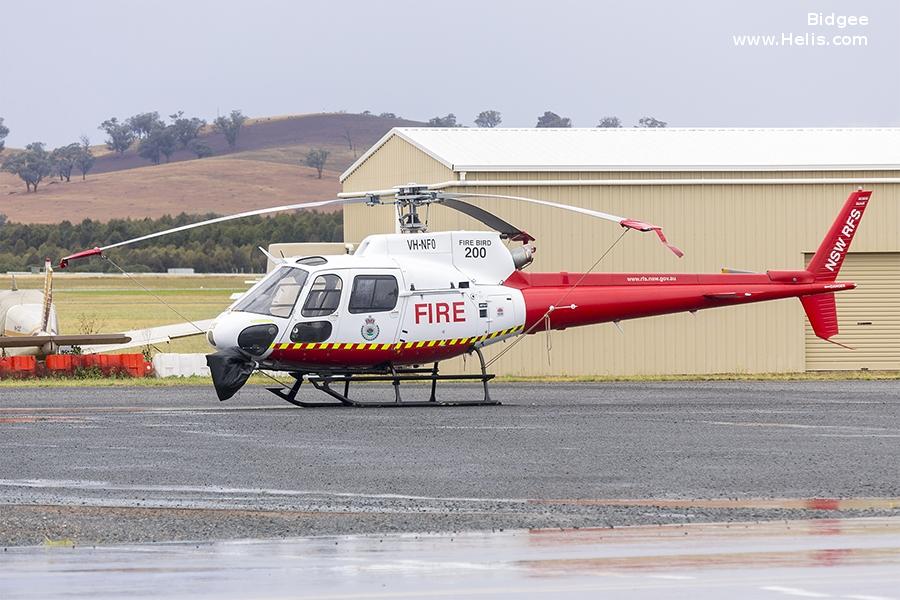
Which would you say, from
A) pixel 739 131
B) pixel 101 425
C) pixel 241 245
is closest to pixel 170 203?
pixel 241 245

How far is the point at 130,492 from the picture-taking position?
12.3m

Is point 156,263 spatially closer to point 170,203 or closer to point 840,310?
point 170,203

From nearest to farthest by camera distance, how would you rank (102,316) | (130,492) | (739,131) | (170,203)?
(130,492) < (739,131) < (102,316) < (170,203)

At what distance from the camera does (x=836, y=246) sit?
23.4 m

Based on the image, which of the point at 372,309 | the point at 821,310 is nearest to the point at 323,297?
the point at 372,309

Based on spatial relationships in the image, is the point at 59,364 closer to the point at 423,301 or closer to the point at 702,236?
the point at 423,301

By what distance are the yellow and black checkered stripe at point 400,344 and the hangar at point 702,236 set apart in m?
7.51

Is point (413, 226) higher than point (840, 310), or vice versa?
point (413, 226)

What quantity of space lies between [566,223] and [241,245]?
106203 millimetres

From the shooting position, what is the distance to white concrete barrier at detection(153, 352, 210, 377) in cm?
2802

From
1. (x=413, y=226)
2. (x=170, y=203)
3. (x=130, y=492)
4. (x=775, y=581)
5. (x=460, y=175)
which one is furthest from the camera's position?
(x=170, y=203)

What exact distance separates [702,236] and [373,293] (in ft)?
35.5

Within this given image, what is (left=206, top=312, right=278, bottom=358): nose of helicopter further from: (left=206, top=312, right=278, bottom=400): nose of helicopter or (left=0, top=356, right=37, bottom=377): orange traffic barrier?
(left=0, top=356, right=37, bottom=377): orange traffic barrier

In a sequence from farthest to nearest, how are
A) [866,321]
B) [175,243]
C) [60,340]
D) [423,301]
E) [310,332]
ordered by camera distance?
[175,243] < [866,321] < [60,340] < [423,301] < [310,332]
